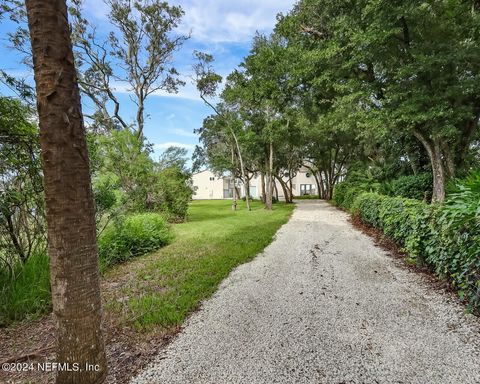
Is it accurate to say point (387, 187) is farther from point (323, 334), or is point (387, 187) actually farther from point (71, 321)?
point (71, 321)

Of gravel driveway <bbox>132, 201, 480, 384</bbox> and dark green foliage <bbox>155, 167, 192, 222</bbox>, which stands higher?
dark green foliage <bbox>155, 167, 192, 222</bbox>

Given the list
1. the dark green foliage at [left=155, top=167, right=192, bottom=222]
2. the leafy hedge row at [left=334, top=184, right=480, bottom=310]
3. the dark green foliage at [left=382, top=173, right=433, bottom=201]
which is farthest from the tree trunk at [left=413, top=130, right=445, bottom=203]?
the dark green foliage at [left=155, top=167, right=192, bottom=222]

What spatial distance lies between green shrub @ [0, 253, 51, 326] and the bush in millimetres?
1536

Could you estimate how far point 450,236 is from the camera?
3.47 metres

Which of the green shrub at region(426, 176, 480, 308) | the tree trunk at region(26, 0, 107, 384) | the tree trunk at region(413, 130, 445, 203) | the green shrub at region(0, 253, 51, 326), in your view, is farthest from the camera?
the tree trunk at region(413, 130, 445, 203)

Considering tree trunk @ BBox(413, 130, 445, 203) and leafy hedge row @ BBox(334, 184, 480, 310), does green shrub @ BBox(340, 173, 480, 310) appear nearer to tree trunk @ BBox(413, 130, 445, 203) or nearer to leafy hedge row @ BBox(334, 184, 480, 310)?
leafy hedge row @ BBox(334, 184, 480, 310)

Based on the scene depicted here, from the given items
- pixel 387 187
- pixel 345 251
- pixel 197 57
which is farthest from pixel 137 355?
pixel 197 57

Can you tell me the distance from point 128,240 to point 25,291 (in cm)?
327

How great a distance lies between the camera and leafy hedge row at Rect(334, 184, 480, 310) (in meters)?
3.00

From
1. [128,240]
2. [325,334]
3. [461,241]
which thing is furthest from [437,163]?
[128,240]

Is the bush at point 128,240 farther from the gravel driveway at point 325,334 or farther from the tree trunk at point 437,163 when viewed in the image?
the tree trunk at point 437,163

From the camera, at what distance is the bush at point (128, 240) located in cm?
591

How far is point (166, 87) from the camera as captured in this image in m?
17.5

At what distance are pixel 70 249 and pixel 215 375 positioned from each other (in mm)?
1545
